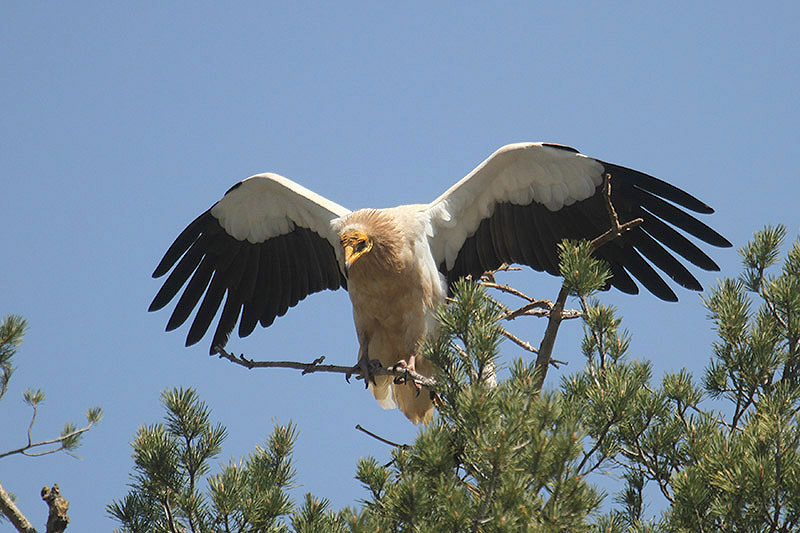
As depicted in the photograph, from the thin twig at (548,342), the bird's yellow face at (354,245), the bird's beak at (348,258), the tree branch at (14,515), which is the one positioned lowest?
the tree branch at (14,515)

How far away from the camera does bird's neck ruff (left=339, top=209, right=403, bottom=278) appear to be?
4730 mm

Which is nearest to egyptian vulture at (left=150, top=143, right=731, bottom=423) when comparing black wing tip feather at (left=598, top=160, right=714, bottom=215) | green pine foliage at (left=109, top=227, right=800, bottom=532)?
black wing tip feather at (left=598, top=160, right=714, bottom=215)

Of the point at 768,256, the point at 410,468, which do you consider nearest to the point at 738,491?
the point at 410,468

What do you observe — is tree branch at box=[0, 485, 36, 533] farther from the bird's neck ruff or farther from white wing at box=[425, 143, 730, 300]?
white wing at box=[425, 143, 730, 300]

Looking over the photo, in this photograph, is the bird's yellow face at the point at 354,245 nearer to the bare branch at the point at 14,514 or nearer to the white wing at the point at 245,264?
the white wing at the point at 245,264

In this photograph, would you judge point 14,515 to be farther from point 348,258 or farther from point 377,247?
point 377,247

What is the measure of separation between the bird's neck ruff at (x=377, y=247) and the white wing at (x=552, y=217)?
426 millimetres

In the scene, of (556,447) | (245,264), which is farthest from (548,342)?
(245,264)

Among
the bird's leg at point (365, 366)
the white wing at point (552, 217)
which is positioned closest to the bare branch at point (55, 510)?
the bird's leg at point (365, 366)

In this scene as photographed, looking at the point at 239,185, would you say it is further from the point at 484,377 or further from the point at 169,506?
the point at 484,377

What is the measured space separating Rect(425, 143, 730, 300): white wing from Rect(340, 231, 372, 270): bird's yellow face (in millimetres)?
591

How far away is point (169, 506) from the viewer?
3129 millimetres

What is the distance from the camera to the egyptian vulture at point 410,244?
15.8ft

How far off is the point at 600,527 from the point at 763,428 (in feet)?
2.10
